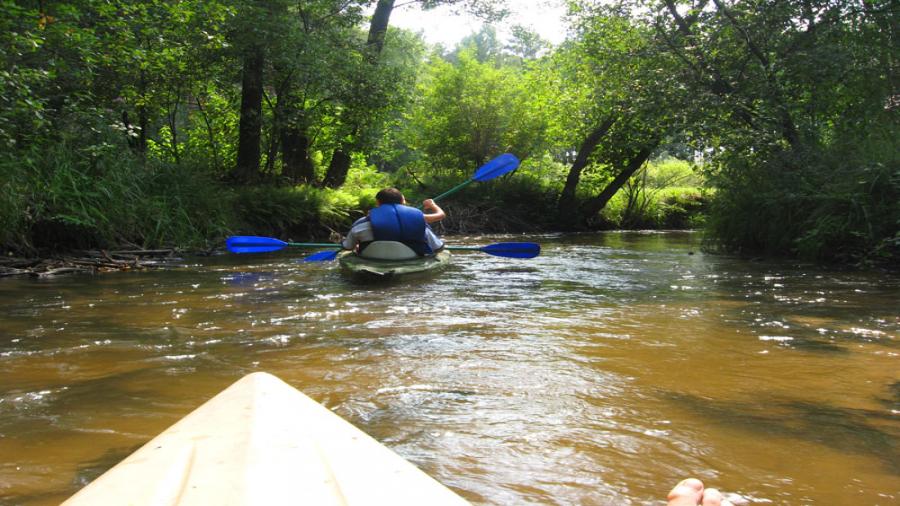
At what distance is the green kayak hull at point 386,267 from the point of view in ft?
21.5

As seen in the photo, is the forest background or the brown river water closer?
the brown river water

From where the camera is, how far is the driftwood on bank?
7.04 meters

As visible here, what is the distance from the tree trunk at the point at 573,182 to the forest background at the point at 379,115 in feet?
0.16

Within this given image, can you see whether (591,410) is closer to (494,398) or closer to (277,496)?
(494,398)

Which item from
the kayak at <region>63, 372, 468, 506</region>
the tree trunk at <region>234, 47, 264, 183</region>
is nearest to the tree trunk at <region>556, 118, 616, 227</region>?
the tree trunk at <region>234, 47, 264, 183</region>

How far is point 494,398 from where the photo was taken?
3.04 meters

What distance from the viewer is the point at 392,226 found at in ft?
22.6

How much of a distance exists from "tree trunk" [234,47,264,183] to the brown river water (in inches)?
228

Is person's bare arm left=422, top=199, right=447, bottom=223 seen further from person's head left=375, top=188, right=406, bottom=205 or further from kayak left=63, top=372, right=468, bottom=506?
kayak left=63, top=372, right=468, bottom=506

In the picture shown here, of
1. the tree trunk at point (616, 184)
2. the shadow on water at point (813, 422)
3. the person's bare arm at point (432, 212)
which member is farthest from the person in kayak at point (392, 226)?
the tree trunk at point (616, 184)

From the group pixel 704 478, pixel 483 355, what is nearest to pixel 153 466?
pixel 704 478

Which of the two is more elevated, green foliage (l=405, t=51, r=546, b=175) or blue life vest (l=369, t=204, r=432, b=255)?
green foliage (l=405, t=51, r=546, b=175)

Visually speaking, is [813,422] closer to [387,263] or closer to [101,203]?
[387,263]

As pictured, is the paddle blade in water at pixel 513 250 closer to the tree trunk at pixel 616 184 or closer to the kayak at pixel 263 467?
the kayak at pixel 263 467
